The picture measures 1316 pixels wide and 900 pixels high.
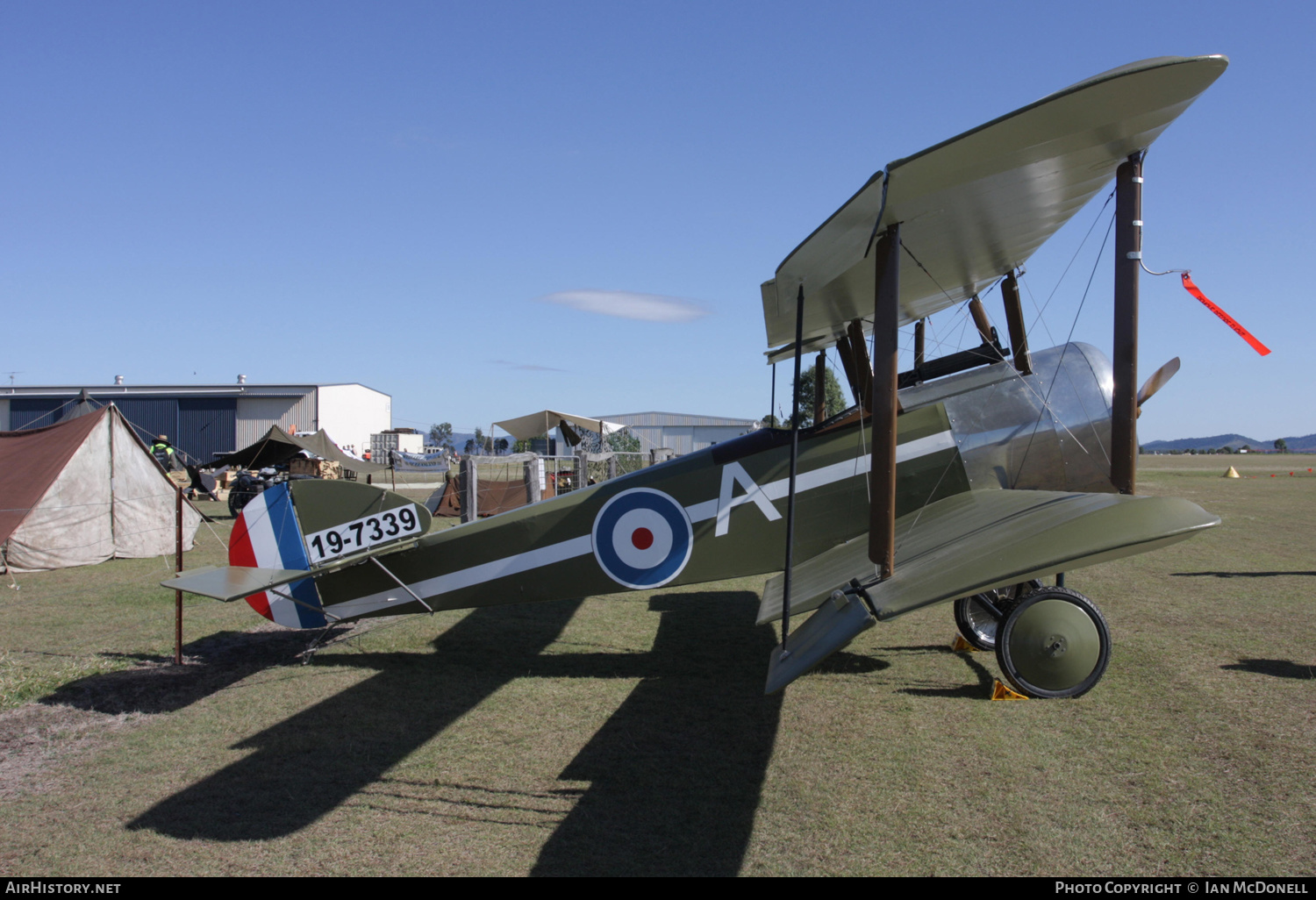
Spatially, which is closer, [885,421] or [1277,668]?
[885,421]

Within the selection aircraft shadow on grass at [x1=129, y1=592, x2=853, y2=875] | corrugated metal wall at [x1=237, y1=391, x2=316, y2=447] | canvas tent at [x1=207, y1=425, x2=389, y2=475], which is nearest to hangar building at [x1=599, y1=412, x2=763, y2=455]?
corrugated metal wall at [x1=237, y1=391, x2=316, y2=447]

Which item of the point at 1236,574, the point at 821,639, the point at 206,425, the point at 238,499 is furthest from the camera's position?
the point at 206,425

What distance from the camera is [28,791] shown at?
372cm

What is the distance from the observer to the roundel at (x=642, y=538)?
18.1 feet

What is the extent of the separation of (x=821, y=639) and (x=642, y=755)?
4.88 feet

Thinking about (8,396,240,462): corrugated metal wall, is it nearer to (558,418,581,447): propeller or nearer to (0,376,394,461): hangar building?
(0,376,394,461): hangar building

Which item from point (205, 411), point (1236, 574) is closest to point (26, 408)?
point (205, 411)

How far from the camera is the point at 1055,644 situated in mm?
4520

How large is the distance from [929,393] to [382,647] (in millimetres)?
4962

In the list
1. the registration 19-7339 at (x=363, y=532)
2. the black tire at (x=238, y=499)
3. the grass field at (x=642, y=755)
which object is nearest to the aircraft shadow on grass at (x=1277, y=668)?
the grass field at (x=642, y=755)

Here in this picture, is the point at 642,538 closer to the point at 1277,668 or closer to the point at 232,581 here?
the point at 232,581

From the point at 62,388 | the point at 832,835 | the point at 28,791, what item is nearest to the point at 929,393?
the point at 832,835
